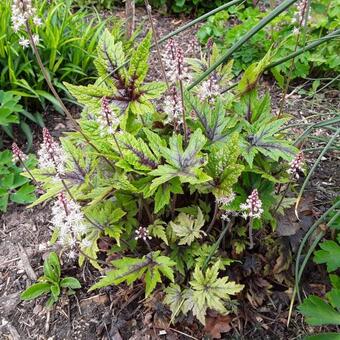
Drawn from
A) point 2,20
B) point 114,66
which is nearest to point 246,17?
point 2,20

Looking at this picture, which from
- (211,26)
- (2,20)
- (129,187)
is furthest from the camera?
(211,26)

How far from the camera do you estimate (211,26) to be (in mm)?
3568

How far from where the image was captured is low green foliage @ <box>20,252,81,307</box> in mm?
2143

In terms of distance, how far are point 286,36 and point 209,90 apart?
1332 mm

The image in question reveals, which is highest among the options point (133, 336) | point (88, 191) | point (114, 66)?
point (114, 66)

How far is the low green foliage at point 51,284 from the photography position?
214 centimetres

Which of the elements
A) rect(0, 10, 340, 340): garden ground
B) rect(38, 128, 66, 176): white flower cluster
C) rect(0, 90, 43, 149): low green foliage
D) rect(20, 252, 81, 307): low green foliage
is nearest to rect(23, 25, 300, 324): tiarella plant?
rect(38, 128, 66, 176): white flower cluster

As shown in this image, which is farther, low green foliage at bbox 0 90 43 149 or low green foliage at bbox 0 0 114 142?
low green foliage at bbox 0 0 114 142

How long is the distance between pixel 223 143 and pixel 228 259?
1.63 feet

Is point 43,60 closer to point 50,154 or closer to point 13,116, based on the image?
point 13,116

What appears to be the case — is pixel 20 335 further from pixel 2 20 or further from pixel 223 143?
pixel 2 20

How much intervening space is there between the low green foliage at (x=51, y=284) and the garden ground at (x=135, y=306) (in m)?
0.06

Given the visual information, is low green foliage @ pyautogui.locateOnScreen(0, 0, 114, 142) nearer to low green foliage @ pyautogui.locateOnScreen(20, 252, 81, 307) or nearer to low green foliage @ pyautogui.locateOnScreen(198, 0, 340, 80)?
low green foliage @ pyautogui.locateOnScreen(198, 0, 340, 80)

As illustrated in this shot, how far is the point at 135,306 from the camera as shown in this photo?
2.09 meters
